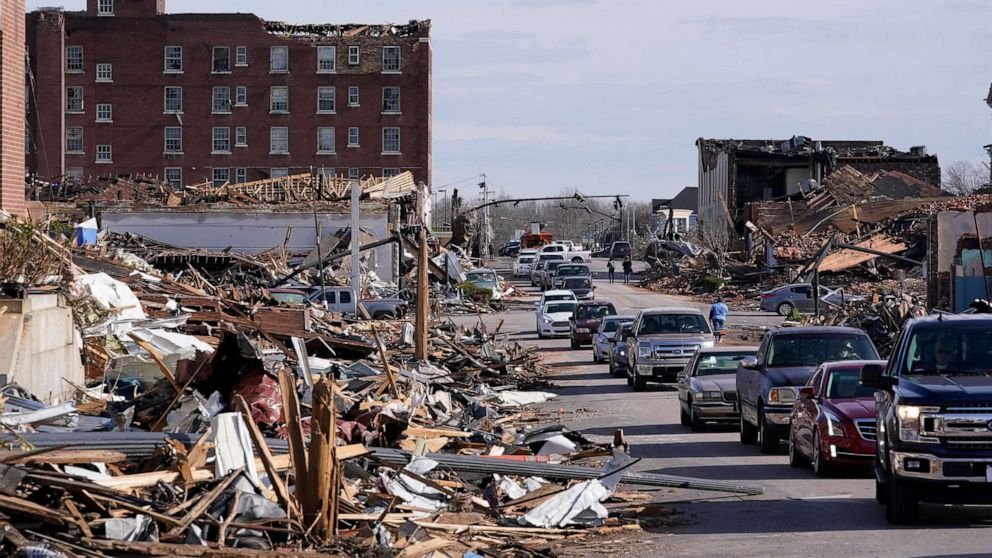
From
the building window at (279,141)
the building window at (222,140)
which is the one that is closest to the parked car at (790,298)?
the building window at (279,141)

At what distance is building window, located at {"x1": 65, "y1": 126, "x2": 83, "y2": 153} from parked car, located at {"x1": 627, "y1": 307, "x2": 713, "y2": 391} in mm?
74888

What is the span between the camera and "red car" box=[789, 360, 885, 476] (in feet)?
51.3

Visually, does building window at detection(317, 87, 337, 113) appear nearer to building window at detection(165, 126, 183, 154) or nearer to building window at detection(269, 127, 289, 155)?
building window at detection(269, 127, 289, 155)

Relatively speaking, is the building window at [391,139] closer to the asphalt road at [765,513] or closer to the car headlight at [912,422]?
the asphalt road at [765,513]

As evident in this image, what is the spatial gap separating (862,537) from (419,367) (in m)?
17.1

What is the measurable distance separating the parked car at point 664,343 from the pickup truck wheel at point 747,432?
9321 mm

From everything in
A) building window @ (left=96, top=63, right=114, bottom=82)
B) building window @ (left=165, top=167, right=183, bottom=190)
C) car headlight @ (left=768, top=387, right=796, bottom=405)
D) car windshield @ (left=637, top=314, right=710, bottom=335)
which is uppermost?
building window @ (left=96, top=63, right=114, bottom=82)

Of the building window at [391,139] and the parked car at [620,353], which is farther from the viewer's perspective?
the building window at [391,139]

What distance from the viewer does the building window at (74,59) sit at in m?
97.4

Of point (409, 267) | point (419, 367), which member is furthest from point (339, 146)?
point (419, 367)

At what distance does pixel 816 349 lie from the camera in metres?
20.0

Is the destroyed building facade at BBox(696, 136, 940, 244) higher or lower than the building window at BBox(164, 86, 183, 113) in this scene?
lower

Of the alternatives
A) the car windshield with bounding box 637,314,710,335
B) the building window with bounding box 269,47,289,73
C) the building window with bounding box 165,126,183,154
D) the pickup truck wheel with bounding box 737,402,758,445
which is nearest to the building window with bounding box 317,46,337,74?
the building window with bounding box 269,47,289,73

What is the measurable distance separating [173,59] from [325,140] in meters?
12.3
